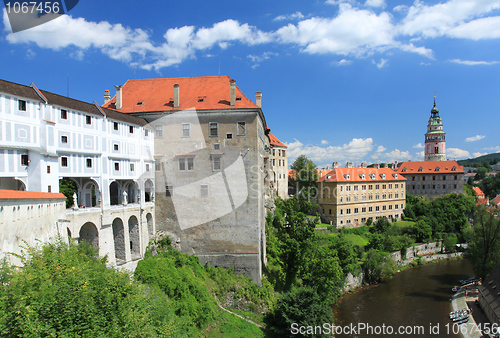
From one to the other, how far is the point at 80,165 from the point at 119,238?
668 cm

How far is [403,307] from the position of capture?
35.0 metres

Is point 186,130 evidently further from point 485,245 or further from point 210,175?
point 485,245

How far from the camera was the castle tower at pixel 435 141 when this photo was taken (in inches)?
3536

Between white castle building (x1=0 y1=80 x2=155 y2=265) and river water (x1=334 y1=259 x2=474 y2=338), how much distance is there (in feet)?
76.6

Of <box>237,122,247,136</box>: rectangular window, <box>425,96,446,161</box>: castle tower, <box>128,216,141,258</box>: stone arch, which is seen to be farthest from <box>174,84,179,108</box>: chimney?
<box>425,96,446,161</box>: castle tower

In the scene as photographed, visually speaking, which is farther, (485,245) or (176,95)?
(485,245)

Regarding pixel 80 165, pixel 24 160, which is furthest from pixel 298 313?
pixel 24 160

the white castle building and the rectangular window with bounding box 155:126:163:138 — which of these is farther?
the rectangular window with bounding box 155:126:163:138

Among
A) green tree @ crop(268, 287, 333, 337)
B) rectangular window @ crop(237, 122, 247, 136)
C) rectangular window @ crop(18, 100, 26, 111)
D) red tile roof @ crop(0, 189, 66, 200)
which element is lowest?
green tree @ crop(268, 287, 333, 337)

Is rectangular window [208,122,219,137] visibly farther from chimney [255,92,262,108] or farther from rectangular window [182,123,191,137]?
chimney [255,92,262,108]

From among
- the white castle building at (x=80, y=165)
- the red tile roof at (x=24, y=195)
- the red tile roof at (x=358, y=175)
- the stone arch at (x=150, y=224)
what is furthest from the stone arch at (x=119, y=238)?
the red tile roof at (x=358, y=175)

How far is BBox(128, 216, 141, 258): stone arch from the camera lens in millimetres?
25672

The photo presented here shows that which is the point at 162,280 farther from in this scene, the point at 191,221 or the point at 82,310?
the point at 82,310

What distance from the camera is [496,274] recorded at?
32844 millimetres
